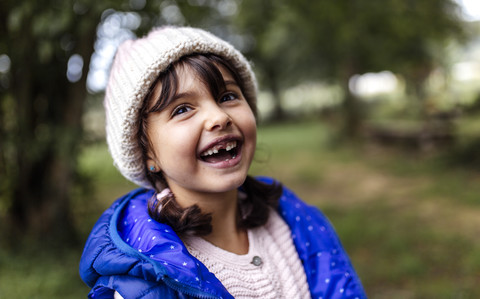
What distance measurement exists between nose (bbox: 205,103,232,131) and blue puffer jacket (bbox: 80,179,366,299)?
358mm

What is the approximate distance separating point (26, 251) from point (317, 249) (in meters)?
3.52

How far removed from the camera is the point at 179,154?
52.7 inches

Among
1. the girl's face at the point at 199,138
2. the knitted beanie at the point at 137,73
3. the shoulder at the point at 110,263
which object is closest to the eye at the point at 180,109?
the girl's face at the point at 199,138

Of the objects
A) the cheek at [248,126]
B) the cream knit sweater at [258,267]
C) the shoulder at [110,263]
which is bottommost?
the cream knit sweater at [258,267]

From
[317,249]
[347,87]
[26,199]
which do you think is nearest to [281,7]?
[26,199]

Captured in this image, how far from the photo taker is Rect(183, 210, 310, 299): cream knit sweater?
1359 mm

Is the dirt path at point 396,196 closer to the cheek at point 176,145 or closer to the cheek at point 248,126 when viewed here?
the cheek at point 248,126

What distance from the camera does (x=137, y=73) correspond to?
136 cm

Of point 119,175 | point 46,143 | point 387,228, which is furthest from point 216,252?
point 387,228

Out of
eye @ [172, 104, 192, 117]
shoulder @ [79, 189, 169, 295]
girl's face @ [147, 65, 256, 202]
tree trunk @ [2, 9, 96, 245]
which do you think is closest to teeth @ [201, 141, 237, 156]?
girl's face @ [147, 65, 256, 202]

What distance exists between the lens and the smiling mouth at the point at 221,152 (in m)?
1.34

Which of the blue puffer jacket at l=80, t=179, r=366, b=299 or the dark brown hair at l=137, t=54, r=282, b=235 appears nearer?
the blue puffer jacket at l=80, t=179, r=366, b=299

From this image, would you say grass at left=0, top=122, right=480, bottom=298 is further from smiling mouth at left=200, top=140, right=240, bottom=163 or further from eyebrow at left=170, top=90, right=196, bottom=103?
eyebrow at left=170, top=90, right=196, bottom=103

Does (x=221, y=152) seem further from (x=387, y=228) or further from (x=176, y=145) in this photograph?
(x=387, y=228)
